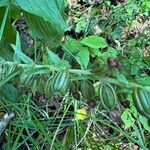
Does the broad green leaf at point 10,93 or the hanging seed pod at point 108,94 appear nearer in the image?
the hanging seed pod at point 108,94

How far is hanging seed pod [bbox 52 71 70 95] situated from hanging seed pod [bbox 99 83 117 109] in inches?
2.9

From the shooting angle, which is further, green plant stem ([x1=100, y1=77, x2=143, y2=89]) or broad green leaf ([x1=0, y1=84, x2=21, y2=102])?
broad green leaf ([x1=0, y1=84, x2=21, y2=102])

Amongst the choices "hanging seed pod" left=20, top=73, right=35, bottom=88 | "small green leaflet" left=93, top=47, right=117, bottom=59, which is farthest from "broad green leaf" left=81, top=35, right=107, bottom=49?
"hanging seed pod" left=20, top=73, right=35, bottom=88

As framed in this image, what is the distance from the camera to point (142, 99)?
0.68m

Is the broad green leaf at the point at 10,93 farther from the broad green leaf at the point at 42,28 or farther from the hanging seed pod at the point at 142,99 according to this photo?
the hanging seed pod at the point at 142,99

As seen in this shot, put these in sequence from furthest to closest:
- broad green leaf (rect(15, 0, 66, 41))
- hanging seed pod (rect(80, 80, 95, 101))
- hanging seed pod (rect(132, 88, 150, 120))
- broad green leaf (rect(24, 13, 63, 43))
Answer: broad green leaf (rect(24, 13, 63, 43)), broad green leaf (rect(15, 0, 66, 41)), hanging seed pod (rect(80, 80, 95, 101)), hanging seed pod (rect(132, 88, 150, 120))

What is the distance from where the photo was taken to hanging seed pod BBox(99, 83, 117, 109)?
753 mm

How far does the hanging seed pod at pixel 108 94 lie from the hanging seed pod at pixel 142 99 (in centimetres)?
7

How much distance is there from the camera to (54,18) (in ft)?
3.43

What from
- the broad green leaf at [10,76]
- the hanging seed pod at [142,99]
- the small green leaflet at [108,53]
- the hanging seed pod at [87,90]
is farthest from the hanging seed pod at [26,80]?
the small green leaflet at [108,53]

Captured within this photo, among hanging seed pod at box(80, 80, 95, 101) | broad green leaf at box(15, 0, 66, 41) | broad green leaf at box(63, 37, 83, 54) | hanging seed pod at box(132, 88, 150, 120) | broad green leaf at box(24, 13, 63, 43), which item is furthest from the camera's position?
broad green leaf at box(63, 37, 83, 54)

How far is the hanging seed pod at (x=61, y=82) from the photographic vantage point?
78 centimetres

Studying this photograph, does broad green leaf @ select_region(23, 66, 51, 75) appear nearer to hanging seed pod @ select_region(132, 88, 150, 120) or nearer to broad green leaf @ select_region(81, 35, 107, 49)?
hanging seed pod @ select_region(132, 88, 150, 120)

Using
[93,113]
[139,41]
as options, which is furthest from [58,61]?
[139,41]
